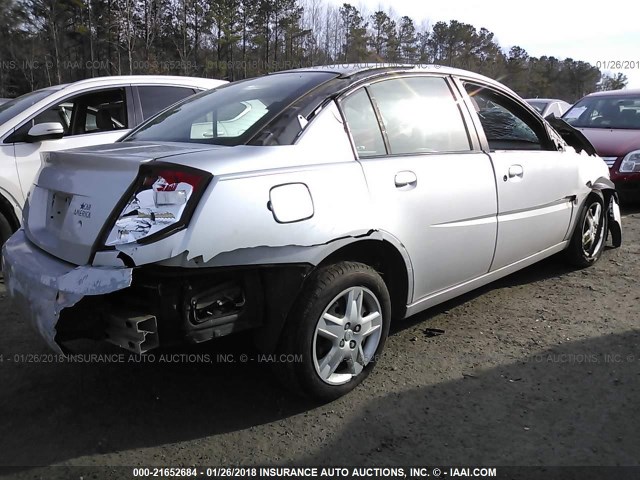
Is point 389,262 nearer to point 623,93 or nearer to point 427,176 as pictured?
point 427,176

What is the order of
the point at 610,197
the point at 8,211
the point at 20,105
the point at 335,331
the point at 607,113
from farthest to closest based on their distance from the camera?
the point at 607,113, the point at 20,105, the point at 610,197, the point at 8,211, the point at 335,331

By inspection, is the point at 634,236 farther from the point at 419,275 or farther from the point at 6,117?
the point at 6,117

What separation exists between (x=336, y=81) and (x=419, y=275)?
1.19m

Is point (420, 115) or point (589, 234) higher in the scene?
point (420, 115)

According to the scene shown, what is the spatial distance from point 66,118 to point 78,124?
0.12 m

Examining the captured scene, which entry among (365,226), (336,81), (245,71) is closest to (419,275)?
(365,226)

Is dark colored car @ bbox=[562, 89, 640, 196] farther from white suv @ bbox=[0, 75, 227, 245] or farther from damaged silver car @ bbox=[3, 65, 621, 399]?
white suv @ bbox=[0, 75, 227, 245]

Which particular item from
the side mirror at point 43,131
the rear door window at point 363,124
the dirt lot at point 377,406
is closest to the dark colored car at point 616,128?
the dirt lot at point 377,406

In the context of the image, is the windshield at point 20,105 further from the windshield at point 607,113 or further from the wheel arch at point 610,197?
the windshield at point 607,113

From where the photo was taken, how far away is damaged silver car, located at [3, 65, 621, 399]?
2.25m

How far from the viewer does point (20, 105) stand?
5371mm

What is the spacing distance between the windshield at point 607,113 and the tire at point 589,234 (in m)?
3.88

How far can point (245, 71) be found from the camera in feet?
121

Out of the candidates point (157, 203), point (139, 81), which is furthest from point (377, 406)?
point (139, 81)
